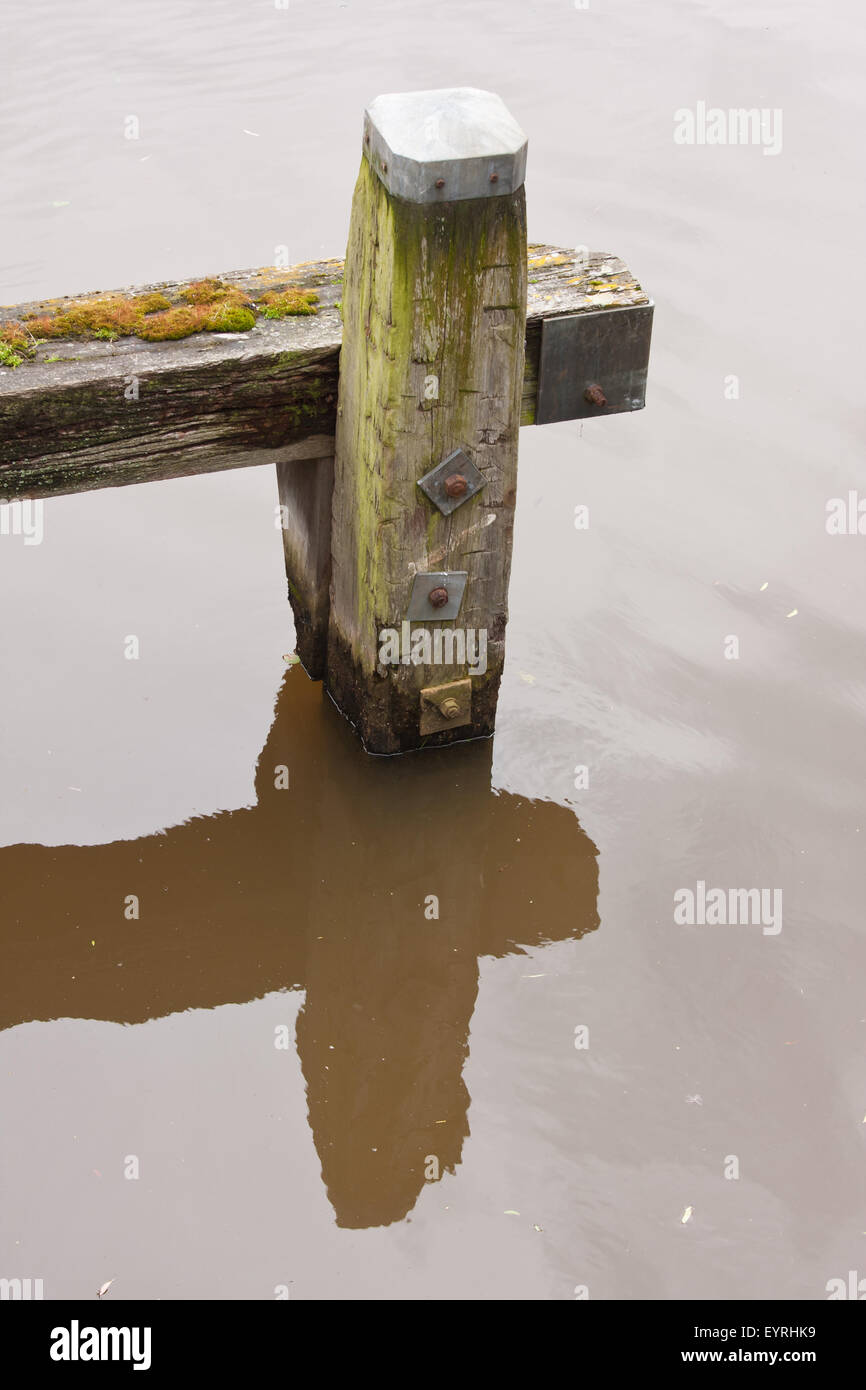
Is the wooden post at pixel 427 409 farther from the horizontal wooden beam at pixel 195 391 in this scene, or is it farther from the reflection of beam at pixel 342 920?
the reflection of beam at pixel 342 920

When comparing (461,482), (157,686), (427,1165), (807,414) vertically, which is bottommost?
(427,1165)

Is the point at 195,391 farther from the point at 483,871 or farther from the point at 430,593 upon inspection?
the point at 483,871

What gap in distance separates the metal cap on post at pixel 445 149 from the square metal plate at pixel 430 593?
120cm

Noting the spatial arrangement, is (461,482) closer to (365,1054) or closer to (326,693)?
(326,693)

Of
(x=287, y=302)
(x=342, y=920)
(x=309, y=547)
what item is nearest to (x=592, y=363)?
(x=287, y=302)

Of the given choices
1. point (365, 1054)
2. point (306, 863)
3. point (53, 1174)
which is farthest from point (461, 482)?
point (53, 1174)

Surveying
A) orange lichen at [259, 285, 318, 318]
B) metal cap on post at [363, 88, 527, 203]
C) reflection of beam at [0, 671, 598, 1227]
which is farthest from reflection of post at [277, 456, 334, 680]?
metal cap on post at [363, 88, 527, 203]

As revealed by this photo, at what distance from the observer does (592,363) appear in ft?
15.3

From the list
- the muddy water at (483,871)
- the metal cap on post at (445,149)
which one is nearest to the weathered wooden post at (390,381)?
the metal cap on post at (445,149)

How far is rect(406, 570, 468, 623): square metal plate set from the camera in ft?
15.2

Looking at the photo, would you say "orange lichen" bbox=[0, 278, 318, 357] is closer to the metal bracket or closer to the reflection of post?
the reflection of post

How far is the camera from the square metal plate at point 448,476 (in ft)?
14.4

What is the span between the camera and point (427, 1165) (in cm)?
402

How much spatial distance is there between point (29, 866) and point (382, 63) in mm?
6749
